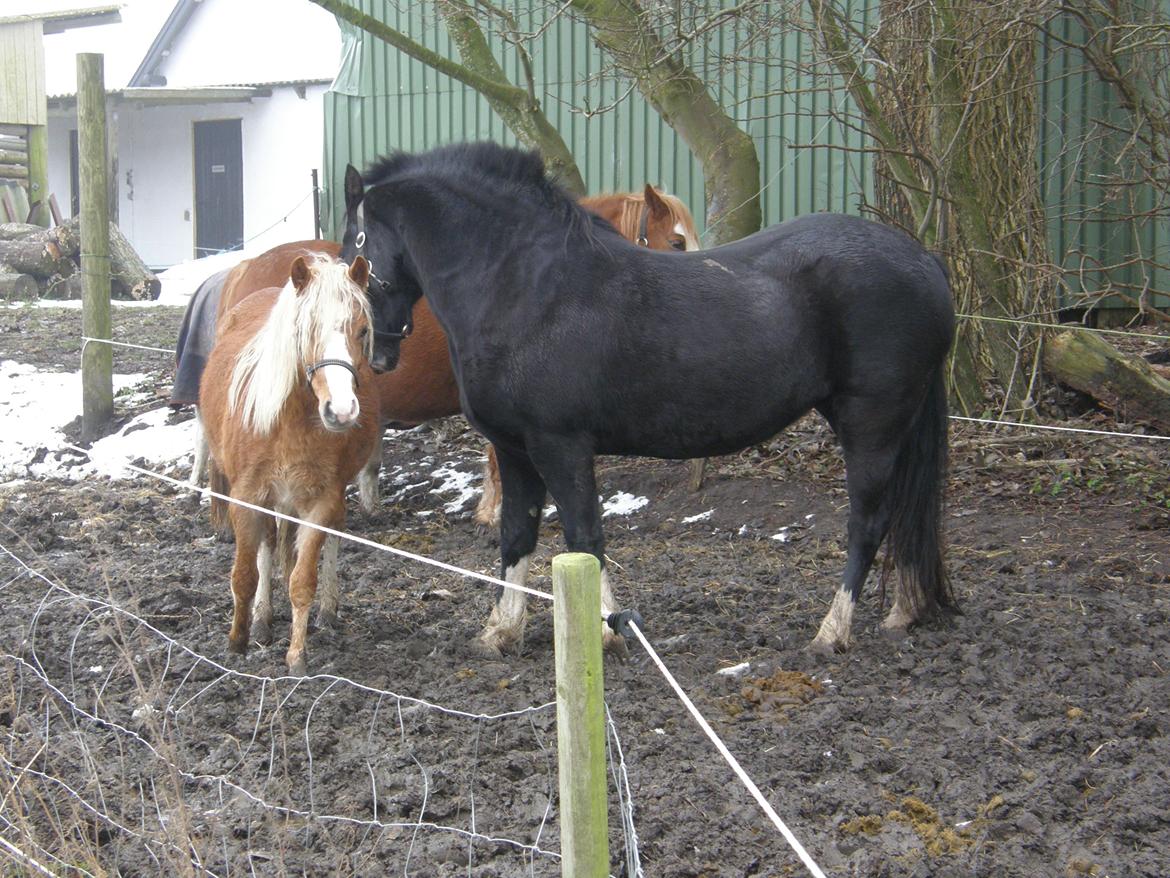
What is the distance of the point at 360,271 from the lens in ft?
15.4

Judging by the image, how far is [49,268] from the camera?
53.8 feet

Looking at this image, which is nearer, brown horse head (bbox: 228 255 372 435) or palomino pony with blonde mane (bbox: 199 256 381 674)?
brown horse head (bbox: 228 255 372 435)

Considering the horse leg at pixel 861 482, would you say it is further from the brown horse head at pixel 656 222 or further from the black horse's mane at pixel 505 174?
the brown horse head at pixel 656 222

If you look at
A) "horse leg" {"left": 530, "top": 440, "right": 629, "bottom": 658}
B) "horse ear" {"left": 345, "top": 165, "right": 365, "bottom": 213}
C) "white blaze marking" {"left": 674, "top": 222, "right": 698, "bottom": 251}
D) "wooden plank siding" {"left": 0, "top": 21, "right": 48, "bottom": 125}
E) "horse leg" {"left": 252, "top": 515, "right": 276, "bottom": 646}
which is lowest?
"horse leg" {"left": 252, "top": 515, "right": 276, "bottom": 646}

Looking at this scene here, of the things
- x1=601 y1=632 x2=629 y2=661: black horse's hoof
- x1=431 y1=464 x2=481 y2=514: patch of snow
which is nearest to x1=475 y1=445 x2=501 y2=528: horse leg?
x1=431 y1=464 x2=481 y2=514: patch of snow

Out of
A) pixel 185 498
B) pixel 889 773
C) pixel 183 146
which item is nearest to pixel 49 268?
pixel 183 146

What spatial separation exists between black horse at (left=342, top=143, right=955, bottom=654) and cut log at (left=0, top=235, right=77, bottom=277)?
12.9 metres

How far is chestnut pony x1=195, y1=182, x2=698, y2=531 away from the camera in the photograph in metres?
7.06

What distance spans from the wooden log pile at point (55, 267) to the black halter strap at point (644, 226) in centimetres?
1083

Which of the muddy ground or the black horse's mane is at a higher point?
the black horse's mane

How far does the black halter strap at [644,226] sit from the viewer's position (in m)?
7.06

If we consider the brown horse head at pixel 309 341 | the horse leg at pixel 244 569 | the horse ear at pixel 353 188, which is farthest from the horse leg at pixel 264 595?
the horse ear at pixel 353 188

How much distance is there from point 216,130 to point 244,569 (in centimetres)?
1913

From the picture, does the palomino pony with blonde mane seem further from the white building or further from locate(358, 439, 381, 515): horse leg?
the white building
